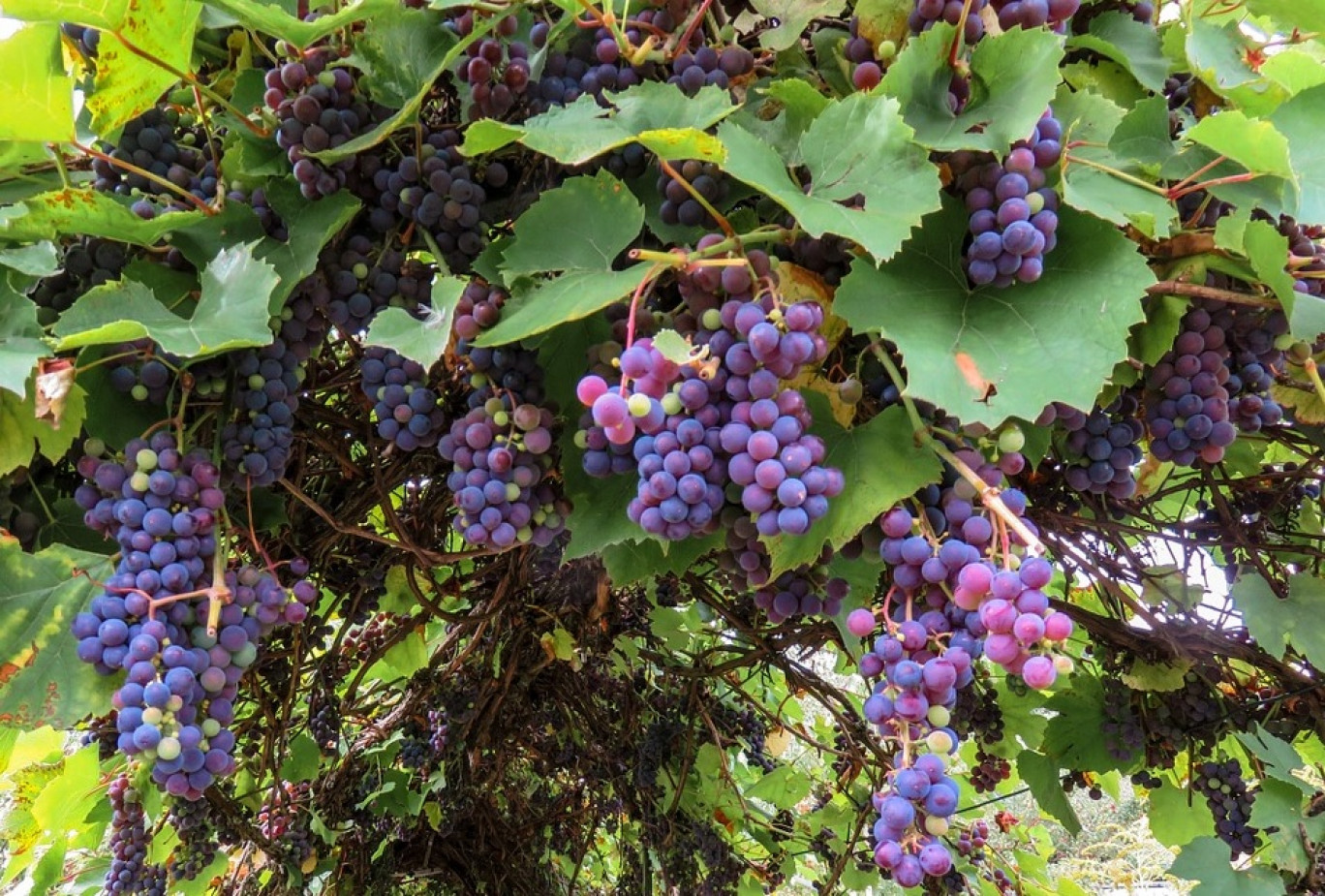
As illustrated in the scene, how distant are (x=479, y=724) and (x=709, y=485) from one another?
190 cm

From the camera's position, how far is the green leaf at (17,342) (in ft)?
2.36

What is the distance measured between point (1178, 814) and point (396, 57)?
6.60 ft

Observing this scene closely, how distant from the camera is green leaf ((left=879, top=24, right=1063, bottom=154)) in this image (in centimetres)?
70

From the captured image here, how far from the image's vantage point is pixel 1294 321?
2.65ft

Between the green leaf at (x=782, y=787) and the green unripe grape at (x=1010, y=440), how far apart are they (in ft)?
6.54

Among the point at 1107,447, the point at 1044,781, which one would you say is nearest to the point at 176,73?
the point at 1107,447

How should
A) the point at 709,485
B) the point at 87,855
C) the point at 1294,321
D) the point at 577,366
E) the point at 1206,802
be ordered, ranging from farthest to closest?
1. the point at 87,855
2. the point at 1206,802
3. the point at 577,366
4. the point at 1294,321
5. the point at 709,485

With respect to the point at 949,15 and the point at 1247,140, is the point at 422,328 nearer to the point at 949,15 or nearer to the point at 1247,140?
the point at 949,15

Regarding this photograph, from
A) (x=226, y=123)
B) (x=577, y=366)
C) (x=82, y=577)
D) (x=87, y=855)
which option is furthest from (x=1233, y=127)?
(x=87, y=855)

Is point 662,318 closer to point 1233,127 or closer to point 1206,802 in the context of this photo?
point 1233,127

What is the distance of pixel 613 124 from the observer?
2.52ft

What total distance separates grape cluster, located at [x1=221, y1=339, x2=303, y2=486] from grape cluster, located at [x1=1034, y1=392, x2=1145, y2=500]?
843mm

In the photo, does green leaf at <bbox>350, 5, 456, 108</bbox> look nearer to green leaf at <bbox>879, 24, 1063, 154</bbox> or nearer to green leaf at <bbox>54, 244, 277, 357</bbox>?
green leaf at <bbox>54, 244, 277, 357</bbox>

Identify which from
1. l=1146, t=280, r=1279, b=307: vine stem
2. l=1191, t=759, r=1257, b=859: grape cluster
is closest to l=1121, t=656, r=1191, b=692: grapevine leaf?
l=1191, t=759, r=1257, b=859: grape cluster
